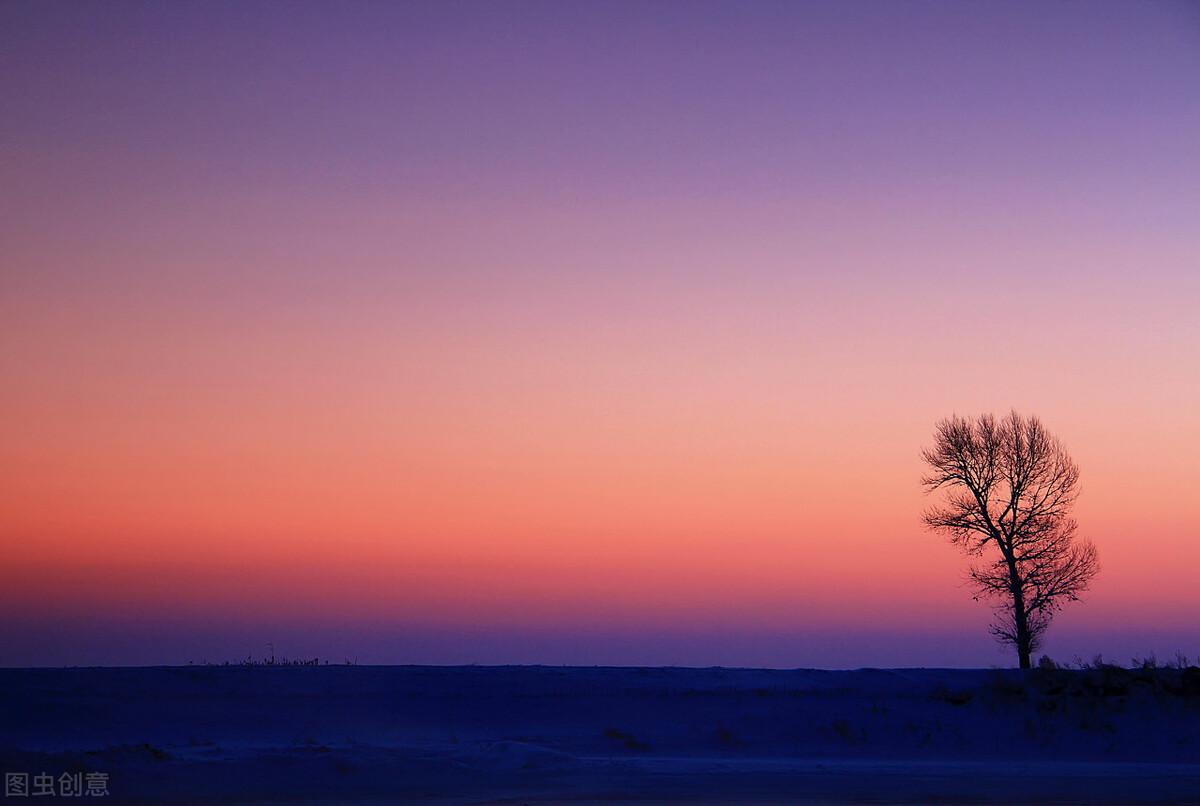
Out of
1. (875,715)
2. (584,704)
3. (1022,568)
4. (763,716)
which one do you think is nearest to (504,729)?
(584,704)

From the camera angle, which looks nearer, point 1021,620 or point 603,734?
point 603,734

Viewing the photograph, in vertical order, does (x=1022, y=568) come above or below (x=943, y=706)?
above

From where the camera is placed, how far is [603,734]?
23.4 m

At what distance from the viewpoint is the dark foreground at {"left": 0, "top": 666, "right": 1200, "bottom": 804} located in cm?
1645

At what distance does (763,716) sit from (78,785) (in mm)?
14597

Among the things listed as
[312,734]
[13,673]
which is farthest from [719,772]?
[13,673]

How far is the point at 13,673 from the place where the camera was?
25500 mm

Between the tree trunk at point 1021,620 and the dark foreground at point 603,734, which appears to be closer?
the dark foreground at point 603,734

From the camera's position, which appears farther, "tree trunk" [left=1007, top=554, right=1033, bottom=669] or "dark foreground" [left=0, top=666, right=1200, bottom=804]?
"tree trunk" [left=1007, top=554, right=1033, bottom=669]

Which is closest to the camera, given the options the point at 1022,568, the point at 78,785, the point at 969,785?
the point at 78,785

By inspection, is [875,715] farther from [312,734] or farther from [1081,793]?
[312,734]

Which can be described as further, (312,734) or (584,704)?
(584,704)

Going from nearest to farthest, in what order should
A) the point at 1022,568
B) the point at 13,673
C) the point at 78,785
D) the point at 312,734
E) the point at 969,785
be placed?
the point at 78,785 < the point at 969,785 < the point at 312,734 < the point at 13,673 < the point at 1022,568

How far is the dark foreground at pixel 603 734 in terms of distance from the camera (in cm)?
1645
